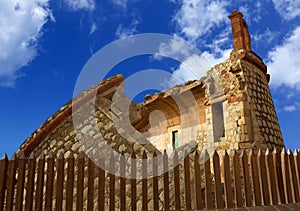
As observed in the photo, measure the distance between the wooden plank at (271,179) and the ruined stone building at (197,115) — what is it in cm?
187

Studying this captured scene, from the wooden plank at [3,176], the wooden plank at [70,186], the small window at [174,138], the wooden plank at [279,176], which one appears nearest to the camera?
the wooden plank at [70,186]

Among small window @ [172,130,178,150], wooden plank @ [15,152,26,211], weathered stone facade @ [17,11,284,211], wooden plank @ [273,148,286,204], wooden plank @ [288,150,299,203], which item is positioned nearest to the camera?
wooden plank @ [15,152,26,211]

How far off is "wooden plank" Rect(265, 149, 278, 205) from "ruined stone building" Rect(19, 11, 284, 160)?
6.14 ft

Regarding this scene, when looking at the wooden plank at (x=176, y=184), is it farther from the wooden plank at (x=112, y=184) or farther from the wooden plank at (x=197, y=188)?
the wooden plank at (x=112, y=184)

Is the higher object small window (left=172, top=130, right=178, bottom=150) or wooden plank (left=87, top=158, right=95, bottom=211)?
small window (left=172, top=130, right=178, bottom=150)

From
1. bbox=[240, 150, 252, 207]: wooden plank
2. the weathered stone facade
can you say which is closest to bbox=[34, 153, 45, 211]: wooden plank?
the weathered stone facade

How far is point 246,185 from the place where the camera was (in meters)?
4.25

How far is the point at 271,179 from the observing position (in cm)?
444

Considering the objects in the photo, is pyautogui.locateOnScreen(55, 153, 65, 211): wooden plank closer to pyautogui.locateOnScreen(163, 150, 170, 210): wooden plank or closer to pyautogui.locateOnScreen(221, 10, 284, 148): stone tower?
pyautogui.locateOnScreen(163, 150, 170, 210): wooden plank

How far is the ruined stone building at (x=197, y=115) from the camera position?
18.1ft

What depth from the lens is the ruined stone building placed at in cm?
552

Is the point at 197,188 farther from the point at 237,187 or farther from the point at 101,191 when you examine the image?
the point at 101,191

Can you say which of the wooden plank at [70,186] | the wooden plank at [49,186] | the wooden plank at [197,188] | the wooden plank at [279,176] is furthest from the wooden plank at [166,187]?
the wooden plank at [279,176]

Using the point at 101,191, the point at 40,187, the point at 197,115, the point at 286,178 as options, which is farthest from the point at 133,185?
the point at 197,115
